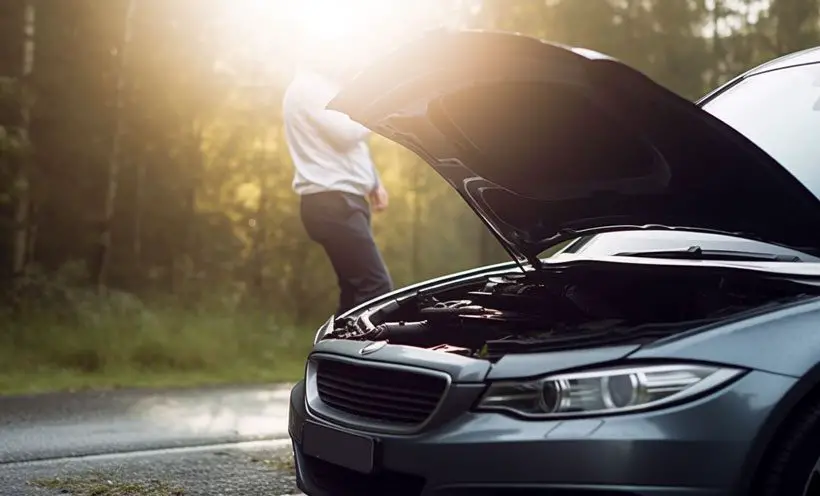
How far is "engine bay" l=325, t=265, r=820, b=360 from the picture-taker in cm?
298

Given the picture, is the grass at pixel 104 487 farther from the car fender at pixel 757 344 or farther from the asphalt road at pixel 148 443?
the car fender at pixel 757 344

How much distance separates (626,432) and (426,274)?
50.6 feet

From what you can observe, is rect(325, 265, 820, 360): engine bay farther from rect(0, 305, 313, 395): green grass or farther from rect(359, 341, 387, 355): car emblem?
rect(0, 305, 313, 395): green grass

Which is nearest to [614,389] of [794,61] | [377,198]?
[794,61]

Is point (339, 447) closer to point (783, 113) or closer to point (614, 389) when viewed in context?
point (614, 389)

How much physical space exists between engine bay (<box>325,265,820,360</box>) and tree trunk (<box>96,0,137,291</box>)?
8.93 m

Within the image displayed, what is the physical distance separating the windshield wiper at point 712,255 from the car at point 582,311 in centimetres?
1

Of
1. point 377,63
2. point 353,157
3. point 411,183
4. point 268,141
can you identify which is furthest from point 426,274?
point 377,63

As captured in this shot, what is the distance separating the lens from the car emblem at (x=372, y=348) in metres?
3.32

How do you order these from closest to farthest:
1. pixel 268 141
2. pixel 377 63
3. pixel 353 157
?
1. pixel 377 63
2. pixel 353 157
3. pixel 268 141

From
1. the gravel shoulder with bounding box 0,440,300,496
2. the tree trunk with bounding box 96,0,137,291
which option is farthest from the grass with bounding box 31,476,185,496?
the tree trunk with bounding box 96,0,137,291

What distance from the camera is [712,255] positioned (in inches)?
144

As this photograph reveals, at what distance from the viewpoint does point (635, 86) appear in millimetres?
2924

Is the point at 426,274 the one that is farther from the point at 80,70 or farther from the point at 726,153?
the point at 726,153
